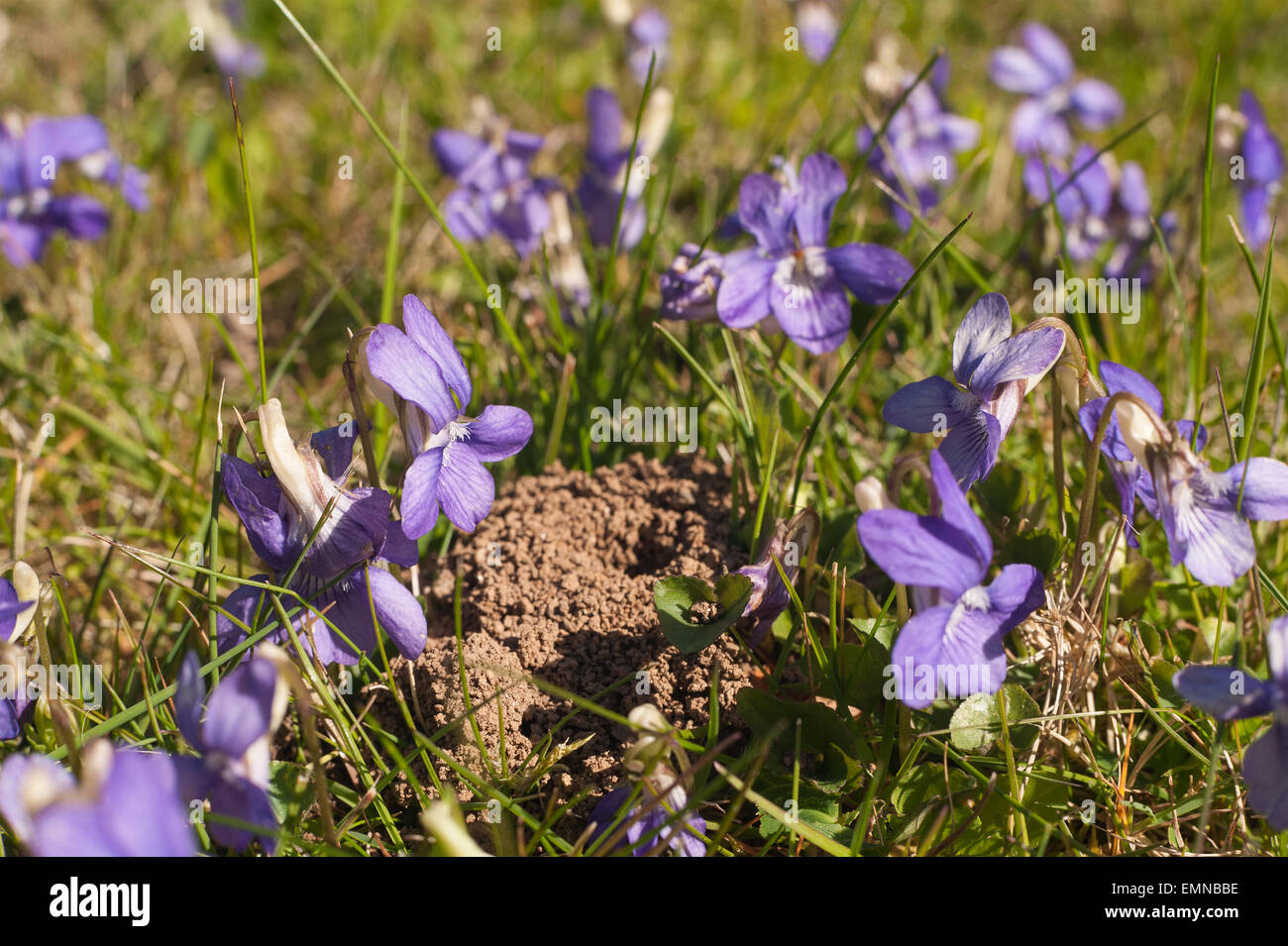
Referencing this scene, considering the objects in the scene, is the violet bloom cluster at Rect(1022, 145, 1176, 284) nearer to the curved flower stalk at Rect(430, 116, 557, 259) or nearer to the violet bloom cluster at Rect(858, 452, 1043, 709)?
the curved flower stalk at Rect(430, 116, 557, 259)

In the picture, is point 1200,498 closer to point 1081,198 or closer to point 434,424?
point 434,424

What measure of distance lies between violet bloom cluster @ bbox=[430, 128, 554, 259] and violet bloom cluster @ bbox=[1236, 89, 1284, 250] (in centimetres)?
210

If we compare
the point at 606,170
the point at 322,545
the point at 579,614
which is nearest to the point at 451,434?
the point at 322,545

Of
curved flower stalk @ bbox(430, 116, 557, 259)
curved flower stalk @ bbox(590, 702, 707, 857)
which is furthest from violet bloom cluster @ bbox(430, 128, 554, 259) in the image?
curved flower stalk @ bbox(590, 702, 707, 857)

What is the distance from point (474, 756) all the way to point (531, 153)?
84.0 inches

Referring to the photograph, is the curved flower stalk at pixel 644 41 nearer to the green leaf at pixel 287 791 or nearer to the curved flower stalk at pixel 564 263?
the curved flower stalk at pixel 564 263

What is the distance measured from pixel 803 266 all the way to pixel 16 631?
1.74 metres

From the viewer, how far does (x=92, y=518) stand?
308 centimetres

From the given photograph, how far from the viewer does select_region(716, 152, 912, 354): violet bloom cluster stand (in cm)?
248

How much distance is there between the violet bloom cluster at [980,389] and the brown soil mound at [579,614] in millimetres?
535

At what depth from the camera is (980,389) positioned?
188 cm

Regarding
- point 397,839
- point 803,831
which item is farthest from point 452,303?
point 803,831

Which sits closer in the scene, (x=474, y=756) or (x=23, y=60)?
(x=474, y=756)
